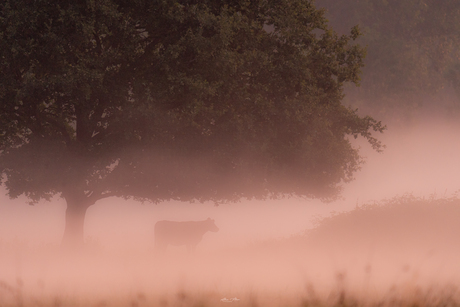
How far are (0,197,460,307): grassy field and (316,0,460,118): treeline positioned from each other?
91.3 feet

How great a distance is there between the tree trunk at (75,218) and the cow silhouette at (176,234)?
123 inches

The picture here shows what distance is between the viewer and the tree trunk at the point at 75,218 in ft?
68.6

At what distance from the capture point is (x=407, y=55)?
50.4 metres

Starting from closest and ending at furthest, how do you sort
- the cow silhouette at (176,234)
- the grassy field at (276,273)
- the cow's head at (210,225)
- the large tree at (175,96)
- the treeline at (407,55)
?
the grassy field at (276,273)
the large tree at (175,96)
the cow silhouette at (176,234)
the cow's head at (210,225)
the treeline at (407,55)

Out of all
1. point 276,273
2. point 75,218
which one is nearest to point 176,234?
point 75,218

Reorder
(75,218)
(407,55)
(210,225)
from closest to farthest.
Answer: (75,218) < (210,225) < (407,55)

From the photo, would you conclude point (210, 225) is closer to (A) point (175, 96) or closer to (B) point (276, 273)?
(A) point (175, 96)

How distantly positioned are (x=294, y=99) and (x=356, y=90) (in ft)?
122

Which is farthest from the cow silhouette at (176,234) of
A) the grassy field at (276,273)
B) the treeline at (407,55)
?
the treeline at (407,55)

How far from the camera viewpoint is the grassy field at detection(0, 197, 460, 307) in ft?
30.6

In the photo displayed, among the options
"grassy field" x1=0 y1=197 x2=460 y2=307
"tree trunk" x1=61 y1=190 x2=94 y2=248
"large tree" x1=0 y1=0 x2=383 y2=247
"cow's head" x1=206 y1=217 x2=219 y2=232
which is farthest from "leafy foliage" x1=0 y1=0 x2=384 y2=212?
"cow's head" x1=206 y1=217 x2=219 y2=232

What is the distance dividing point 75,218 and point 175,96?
23.9 ft

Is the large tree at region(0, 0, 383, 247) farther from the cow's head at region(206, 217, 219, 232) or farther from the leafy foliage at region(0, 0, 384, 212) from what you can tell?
the cow's head at region(206, 217, 219, 232)

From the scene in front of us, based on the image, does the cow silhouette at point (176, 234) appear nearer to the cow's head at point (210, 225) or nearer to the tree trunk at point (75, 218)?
the cow's head at point (210, 225)
